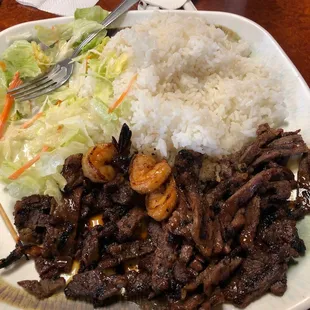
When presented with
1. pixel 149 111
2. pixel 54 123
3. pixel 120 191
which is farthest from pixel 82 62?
pixel 120 191

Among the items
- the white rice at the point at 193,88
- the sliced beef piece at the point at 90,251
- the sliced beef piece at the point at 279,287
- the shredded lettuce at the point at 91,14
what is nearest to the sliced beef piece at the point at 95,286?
the sliced beef piece at the point at 90,251

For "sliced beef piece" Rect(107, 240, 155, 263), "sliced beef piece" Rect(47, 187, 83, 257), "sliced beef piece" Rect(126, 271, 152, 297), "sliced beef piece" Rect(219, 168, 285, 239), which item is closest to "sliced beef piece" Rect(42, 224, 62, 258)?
"sliced beef piece" Rect(47, 187, 83, 257)

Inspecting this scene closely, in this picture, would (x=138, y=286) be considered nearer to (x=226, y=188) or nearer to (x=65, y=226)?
(x=65, y=226)

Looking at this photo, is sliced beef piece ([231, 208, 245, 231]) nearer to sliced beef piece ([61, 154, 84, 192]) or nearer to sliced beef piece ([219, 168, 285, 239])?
sliced beef piece ([219, 168, 285, 239])

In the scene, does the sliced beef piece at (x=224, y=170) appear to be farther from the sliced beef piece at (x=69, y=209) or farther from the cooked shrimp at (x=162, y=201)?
the sliced beef piece at (x=69, y=209)

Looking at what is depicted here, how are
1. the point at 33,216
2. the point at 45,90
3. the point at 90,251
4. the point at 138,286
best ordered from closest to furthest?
1. the point at 138,286
2. the point at 90,251
3. the point at 33,216
4. the point at 45,90

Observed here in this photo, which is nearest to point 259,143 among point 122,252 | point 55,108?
point 122,252

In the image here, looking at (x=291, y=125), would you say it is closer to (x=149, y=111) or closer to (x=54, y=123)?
(x=149, y=111)
